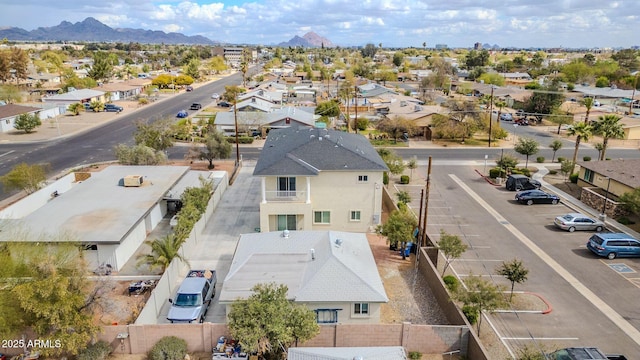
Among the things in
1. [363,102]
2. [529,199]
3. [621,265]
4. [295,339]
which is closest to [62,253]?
[295,339]

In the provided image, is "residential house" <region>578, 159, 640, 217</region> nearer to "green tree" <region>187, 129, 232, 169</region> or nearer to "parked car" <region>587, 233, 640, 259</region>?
"parked car" <region>587, 233, 640, 259</region>

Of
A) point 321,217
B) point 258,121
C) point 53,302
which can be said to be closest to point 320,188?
point 321,217

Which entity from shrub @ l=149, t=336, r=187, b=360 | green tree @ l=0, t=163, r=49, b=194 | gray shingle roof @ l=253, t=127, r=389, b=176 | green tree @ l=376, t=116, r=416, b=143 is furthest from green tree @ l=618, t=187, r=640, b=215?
green tree @ l=0, t=163, r=49, b=194

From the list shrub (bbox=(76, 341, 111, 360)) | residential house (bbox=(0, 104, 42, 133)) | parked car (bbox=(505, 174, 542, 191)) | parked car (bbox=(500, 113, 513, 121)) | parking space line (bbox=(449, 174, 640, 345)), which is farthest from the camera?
parked car (bbox=(500, 113, 513, 121))

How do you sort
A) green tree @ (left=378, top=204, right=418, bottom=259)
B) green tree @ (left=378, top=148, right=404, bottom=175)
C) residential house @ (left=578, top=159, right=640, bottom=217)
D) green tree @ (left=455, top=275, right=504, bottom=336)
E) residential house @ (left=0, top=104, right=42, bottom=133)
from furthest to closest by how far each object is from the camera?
residential house @ (left=0, top=104, right=42, bottom=133) → green tree @ (left=378, top=148, right=404, bottom=175) → residential house @ (left=578, top=159, right=640, bottom=217) → green tree @ (left=378, top=204, right=418, bottom=259) → green tree @ (left=455, top=275, right=504, bottom=336)

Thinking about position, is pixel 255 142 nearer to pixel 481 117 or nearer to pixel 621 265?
pixel 481 117

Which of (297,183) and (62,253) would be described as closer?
(62,253)
